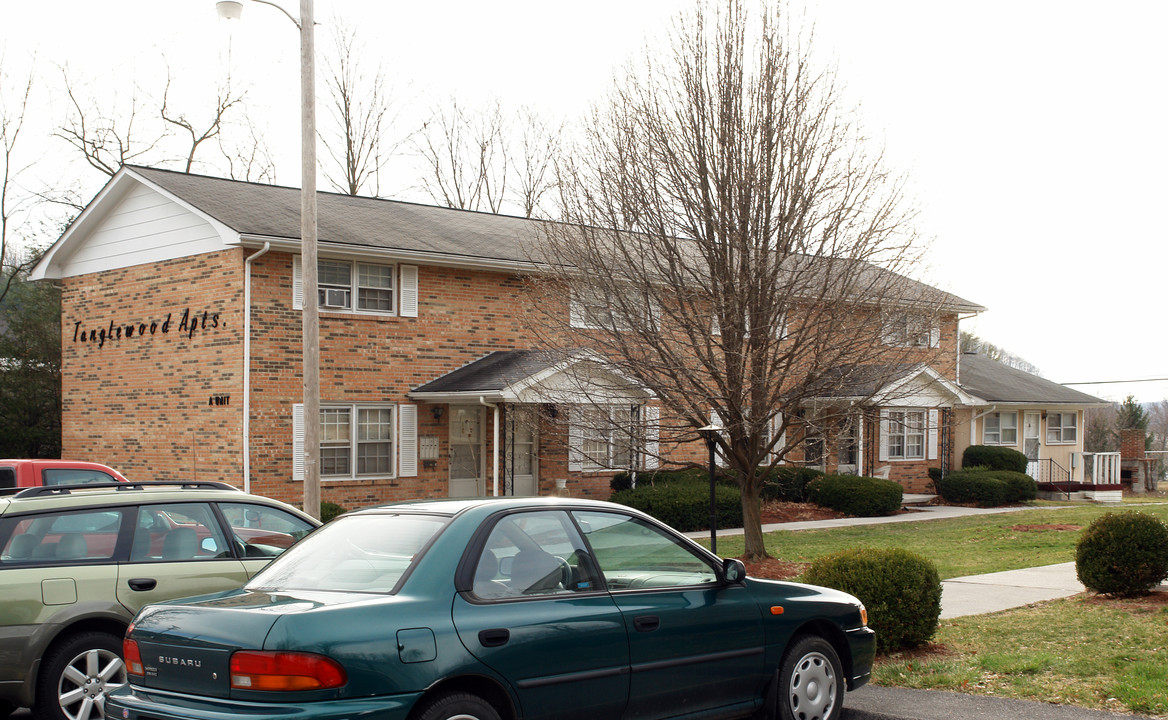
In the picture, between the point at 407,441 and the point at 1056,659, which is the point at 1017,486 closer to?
the point at 407,441

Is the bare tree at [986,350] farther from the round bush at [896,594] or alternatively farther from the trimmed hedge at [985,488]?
the round bush at [896,594]

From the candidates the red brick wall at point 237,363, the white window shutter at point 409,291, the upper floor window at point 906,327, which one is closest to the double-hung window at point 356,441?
the red brick wall at point 237,363

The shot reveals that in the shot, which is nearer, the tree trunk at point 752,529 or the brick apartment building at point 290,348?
the tree trunk at point 752,529

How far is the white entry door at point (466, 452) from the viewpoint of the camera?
21.6 metres

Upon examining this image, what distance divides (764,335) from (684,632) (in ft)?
24.0

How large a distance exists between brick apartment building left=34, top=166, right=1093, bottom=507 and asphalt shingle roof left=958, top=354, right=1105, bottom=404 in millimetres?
8364

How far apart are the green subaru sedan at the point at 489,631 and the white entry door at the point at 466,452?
50.8 feet

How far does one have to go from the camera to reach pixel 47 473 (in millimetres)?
13000

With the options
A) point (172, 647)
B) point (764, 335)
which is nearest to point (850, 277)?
point (764, 335)

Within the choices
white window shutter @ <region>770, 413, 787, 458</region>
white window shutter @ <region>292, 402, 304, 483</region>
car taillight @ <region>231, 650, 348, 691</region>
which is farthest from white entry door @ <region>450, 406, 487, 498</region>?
car taillight @ <region>231, 650, 348, 691</region>

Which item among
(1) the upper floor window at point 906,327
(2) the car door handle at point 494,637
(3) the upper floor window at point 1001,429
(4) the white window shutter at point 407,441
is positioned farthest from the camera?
(3) the upper floor window at point 1001,429

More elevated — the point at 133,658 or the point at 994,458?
the point at 133,658

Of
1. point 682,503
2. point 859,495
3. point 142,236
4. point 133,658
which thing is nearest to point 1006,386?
point 859,495

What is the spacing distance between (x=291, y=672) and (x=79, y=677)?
117 inches
